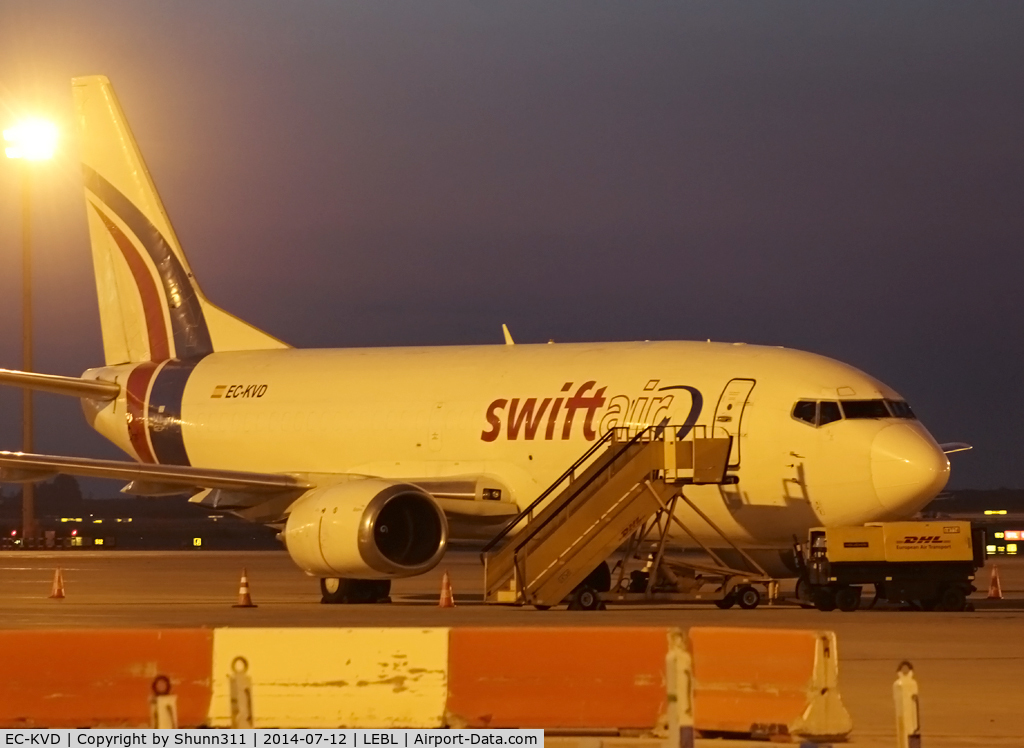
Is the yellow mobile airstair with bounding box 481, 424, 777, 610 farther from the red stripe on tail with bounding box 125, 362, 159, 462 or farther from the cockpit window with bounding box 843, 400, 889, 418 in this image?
the red stripe on tail with bounding box 125, 362, 159, 462

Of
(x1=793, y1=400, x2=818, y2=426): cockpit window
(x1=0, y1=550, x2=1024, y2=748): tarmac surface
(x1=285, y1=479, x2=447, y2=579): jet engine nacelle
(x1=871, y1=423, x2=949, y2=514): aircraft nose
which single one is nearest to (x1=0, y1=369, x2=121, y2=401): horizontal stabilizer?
(x1=0, y1=550, x2=1024, y2=748): tarmac surface

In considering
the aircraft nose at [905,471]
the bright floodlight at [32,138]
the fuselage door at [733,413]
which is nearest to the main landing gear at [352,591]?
the fuselage door at [733,413]

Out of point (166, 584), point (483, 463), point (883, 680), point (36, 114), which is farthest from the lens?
point (36, 114)

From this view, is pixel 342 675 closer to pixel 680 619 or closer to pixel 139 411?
pixel 680 619

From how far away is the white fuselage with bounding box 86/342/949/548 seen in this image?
71.6ft

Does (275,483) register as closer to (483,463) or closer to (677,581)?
(483,463)

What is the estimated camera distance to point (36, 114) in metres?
43.3

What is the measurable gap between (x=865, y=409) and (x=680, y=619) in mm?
4233

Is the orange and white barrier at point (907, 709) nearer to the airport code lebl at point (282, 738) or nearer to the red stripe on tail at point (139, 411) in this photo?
the airport code lebl at point (282, 738)

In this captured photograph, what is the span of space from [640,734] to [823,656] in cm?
122

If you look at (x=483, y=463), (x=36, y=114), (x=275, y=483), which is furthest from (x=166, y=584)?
(x=36, y=114)

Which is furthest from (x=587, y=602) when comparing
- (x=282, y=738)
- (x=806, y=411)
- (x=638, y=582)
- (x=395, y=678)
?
(x=282, y=738)

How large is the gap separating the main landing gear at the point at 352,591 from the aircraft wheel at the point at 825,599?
6222mm

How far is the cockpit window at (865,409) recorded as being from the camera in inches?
865
